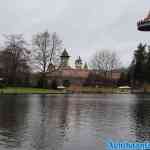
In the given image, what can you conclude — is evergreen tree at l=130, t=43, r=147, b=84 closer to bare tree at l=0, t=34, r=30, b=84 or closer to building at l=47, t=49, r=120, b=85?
building at l=47, t=49, r=120, b=85

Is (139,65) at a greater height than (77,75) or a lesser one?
greater

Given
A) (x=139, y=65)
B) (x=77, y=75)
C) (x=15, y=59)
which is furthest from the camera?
(x=77, y=75)

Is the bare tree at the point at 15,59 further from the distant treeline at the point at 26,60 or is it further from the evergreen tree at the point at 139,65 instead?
the evergreen tree at the point at 139,65

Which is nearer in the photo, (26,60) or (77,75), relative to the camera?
(26,60)

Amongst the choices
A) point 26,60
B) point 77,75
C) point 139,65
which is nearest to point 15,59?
point 26,60

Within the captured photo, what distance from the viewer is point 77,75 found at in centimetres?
14838

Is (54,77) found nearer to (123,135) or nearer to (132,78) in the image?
(132,78)

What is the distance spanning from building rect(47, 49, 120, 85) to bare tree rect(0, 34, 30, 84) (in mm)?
6834

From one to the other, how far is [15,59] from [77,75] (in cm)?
6071

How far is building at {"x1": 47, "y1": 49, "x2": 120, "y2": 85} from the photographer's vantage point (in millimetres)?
110150

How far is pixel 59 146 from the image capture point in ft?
50.5

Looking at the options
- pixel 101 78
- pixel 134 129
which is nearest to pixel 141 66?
pixel 101 78

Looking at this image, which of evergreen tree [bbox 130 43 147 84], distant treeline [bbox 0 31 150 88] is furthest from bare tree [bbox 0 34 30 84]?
evergreen tree [bbox 130 43 147 84]

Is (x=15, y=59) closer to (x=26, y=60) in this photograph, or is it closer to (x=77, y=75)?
(x=26, y=60)
